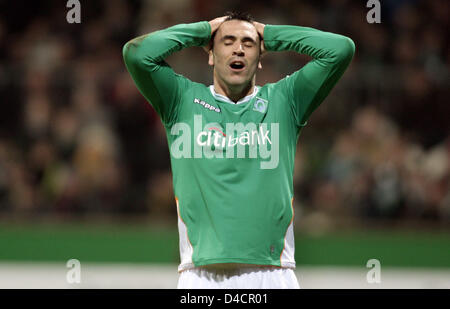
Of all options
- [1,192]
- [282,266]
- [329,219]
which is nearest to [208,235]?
[282,266]

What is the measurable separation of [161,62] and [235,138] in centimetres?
64

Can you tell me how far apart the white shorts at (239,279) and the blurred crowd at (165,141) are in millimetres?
5598

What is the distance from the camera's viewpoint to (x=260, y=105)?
4.08 metres

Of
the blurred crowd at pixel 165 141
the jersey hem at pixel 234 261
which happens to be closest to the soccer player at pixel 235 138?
the jersey hem at pixel 234 261

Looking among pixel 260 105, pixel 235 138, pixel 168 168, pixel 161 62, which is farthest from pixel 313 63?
pixel 168 168

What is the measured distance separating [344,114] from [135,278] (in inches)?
151

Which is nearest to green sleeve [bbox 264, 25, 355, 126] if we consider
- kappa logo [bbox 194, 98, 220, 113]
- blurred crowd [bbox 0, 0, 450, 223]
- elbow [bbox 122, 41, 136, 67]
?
kappa logo [bbox 194, 98, 220, 113]

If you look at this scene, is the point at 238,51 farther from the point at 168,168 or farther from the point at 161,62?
the point at 168,168

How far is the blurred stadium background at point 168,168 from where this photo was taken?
9.16 m

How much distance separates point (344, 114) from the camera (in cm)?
989

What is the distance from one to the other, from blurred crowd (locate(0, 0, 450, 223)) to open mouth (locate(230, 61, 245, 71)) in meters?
5.54

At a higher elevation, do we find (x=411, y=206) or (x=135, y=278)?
(x=411, y=206)

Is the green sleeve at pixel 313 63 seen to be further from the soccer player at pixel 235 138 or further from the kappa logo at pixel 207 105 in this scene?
the kappa logo at pixel 207 105

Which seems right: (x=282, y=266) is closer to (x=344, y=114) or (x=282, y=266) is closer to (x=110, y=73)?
(x=344, y=114)
